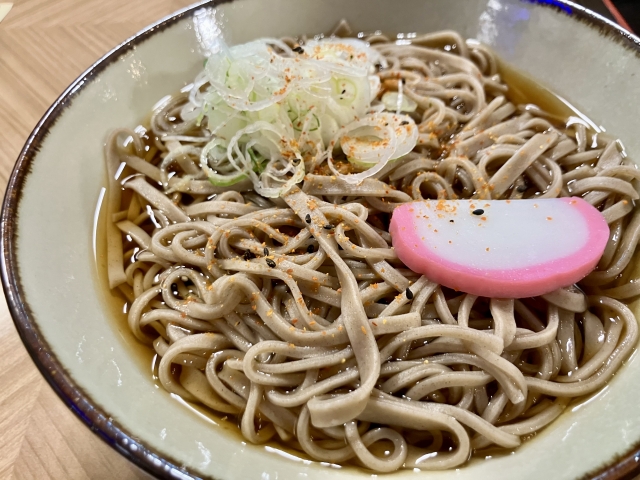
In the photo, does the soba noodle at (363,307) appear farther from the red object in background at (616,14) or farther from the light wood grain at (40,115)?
the red object in background at (616,14)

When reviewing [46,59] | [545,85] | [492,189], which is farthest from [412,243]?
[46,59]

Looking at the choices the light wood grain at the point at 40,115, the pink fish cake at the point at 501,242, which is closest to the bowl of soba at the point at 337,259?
the pink fish cake at the point at 501,242

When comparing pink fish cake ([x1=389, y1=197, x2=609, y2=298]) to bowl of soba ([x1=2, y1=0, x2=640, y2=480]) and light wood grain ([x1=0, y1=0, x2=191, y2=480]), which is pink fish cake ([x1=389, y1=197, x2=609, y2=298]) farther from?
light wood grain ([x1=0, y1=0, x2=191, y2=480])

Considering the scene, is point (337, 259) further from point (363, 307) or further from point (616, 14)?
point (616, 14)

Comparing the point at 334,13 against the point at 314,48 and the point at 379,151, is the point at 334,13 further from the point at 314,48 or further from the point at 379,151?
the point at 379,151

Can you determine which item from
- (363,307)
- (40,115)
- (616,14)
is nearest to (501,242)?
(363,307)

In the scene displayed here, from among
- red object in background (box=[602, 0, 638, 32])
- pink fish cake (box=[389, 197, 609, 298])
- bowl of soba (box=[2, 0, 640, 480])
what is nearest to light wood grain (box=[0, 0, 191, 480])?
bowl of soba (box=[2, 0, 640, 480])

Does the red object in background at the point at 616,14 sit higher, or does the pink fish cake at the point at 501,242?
the red object in background at the point at 616,14
